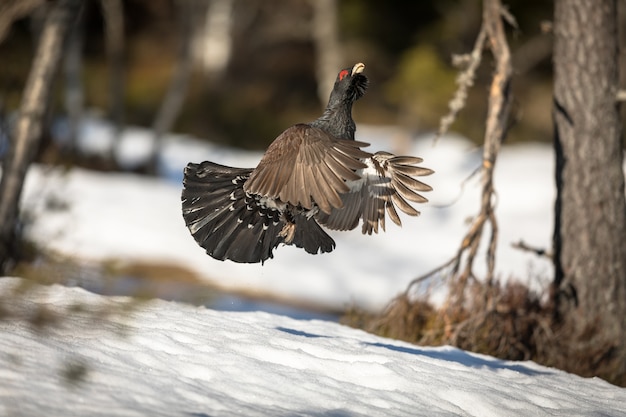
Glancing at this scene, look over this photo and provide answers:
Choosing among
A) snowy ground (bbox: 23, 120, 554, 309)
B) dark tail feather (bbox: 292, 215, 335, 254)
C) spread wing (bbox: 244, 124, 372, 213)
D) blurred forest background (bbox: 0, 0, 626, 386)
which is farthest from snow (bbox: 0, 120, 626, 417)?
blurred forest background (bbox: 0, 0, 626, 386)

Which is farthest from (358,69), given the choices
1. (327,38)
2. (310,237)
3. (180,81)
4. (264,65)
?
(264,65)

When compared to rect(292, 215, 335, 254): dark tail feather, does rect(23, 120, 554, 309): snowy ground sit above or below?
above

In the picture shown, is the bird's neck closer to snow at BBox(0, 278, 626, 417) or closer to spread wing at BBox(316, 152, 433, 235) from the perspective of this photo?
spread wing at BBox(316, 152, 433, 235)

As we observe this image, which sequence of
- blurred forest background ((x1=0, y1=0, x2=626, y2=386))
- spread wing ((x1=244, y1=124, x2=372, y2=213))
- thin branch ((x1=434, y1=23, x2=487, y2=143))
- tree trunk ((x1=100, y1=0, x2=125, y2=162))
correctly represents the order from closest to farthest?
spread wing ((x1=244, y1=124, x2=372, y2=213)) < thin branch ((x1=434, y1=23, x2=487, y2=143)) < tree trunk ((x1=100, y1=0, x2=125, y2=162)) < blurred forest background ((x1=0, y1=0, x2=626, y2=386))

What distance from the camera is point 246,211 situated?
5.64 m

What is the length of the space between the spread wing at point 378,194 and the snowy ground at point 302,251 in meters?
3.19

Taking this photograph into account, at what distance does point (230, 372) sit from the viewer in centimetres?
410

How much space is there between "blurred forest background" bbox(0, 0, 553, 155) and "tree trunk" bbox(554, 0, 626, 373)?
11387mm

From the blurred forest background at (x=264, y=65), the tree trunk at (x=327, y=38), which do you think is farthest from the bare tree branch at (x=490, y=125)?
the tree trunk at (x=327, y=38)

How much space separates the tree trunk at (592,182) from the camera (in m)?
6.48

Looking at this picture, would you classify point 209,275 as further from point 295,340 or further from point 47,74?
point 295,340

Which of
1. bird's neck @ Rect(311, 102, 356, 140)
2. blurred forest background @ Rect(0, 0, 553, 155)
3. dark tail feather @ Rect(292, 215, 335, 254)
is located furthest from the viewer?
blurred forest background @ Rect(0, 0, 553, 155)

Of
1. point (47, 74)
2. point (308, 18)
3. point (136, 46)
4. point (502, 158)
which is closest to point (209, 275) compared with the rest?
point (47, 74)

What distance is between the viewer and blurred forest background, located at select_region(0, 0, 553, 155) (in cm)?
2005
